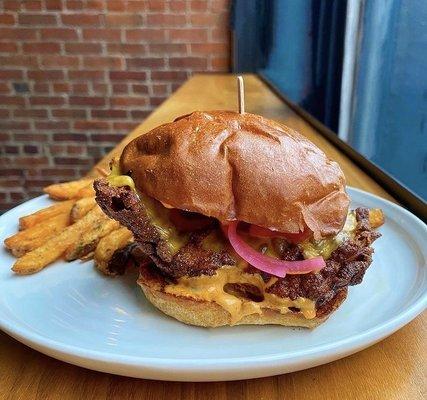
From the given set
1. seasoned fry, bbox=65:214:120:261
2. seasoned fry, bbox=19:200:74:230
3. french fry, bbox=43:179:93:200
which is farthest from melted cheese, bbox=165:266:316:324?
french fry, bbox=43:179:93:200

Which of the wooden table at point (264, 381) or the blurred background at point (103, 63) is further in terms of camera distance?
the blurred background at point (103, 63)

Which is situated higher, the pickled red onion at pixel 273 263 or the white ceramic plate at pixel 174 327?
the pickled red onion at pixel 273 263

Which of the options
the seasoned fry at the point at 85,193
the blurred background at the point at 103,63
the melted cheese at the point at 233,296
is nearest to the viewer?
the melted cheese at the point at 233,296

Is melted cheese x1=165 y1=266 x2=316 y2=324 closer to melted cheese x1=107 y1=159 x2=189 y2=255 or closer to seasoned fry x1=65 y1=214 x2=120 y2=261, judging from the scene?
melted cheese x1=107 y1=159 x2=189 y2=255

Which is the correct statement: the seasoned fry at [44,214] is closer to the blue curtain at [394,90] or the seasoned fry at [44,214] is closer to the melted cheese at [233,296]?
the melted cheese at [233,296]

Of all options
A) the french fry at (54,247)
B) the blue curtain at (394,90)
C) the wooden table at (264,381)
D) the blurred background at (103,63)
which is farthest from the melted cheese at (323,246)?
the blurred background at (103,63)

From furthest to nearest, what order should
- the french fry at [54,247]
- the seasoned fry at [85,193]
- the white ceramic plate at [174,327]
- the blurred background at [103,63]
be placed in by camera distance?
the blurred background at [103,63]
the seasoned fry at [85,193]
the french fry at [54,247]
the white ceramic plate at [174,327]

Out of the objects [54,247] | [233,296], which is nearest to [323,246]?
[233,296]
